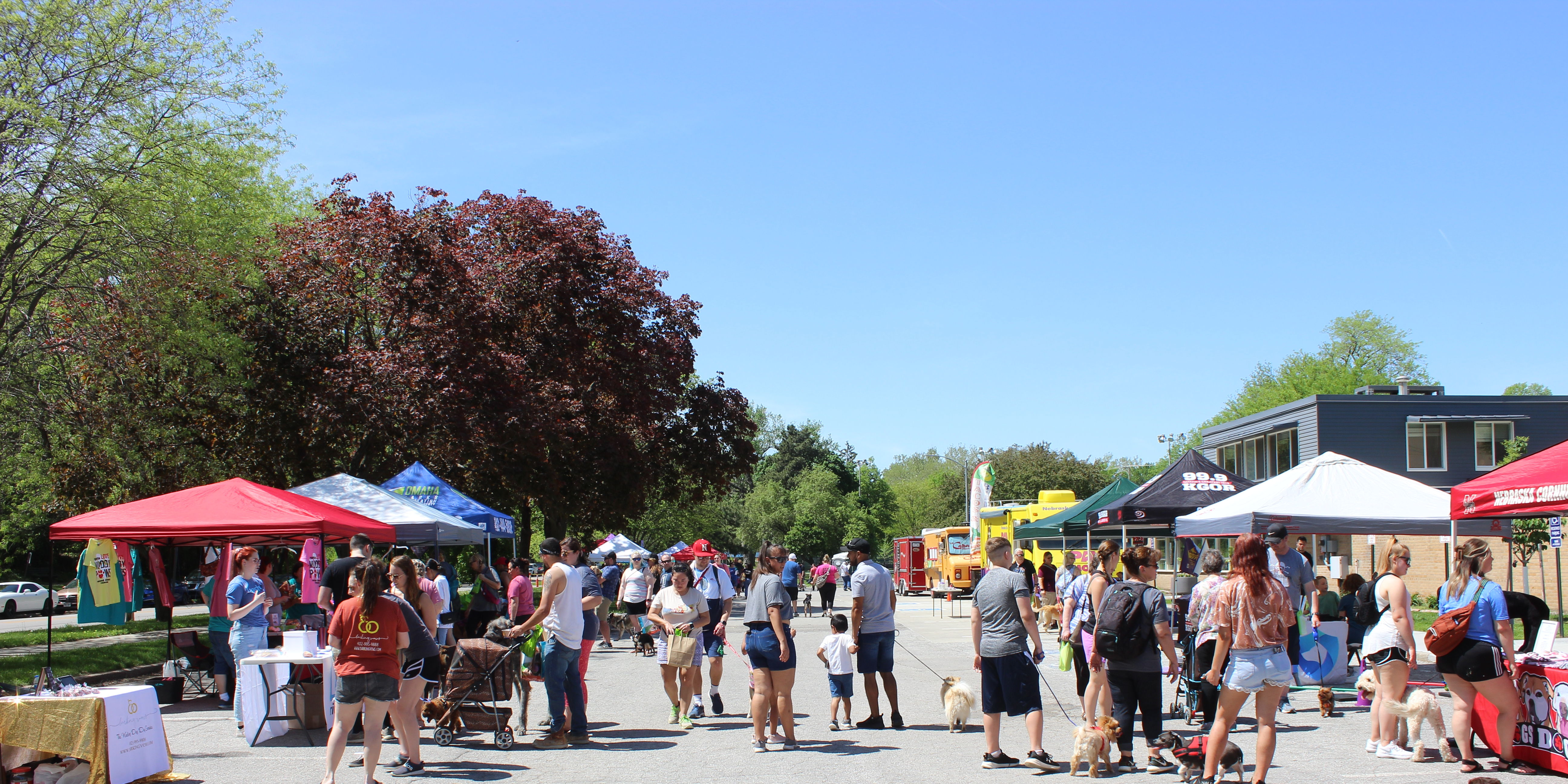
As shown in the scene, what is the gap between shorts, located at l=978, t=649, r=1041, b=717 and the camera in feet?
26.9

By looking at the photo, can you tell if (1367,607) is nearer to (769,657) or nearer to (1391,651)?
(1391,651)

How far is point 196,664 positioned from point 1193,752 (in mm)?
10612

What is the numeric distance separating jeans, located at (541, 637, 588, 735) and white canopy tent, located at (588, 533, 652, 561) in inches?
819

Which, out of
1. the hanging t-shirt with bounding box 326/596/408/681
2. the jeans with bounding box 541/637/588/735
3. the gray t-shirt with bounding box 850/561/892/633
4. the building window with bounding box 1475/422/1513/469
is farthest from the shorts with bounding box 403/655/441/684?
the building window with bounding box 1475/422/1513/469

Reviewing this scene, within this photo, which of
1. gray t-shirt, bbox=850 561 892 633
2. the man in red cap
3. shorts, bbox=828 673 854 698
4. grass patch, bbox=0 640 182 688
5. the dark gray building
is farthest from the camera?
the dark gray building

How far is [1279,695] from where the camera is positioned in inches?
277

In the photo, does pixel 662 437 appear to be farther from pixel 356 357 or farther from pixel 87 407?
pixel 87 407

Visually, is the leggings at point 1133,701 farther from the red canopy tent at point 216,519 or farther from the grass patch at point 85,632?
the grass patch at point 85,632

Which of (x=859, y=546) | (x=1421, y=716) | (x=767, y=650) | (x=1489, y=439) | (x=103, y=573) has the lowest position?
(x=1421, y=716)

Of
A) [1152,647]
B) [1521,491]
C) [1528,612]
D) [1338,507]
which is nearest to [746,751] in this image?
[1152,647]

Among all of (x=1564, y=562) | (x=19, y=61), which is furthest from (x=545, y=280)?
(x=1564, y=562)

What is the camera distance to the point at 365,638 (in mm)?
7711

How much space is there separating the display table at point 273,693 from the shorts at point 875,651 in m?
4.45

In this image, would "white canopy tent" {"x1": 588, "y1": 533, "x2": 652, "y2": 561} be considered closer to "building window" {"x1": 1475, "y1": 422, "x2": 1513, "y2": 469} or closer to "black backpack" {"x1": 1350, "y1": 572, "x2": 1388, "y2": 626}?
"black backpack" {"x1": 1350, "y1": 572, "x2": 1388, "y2": 626}
